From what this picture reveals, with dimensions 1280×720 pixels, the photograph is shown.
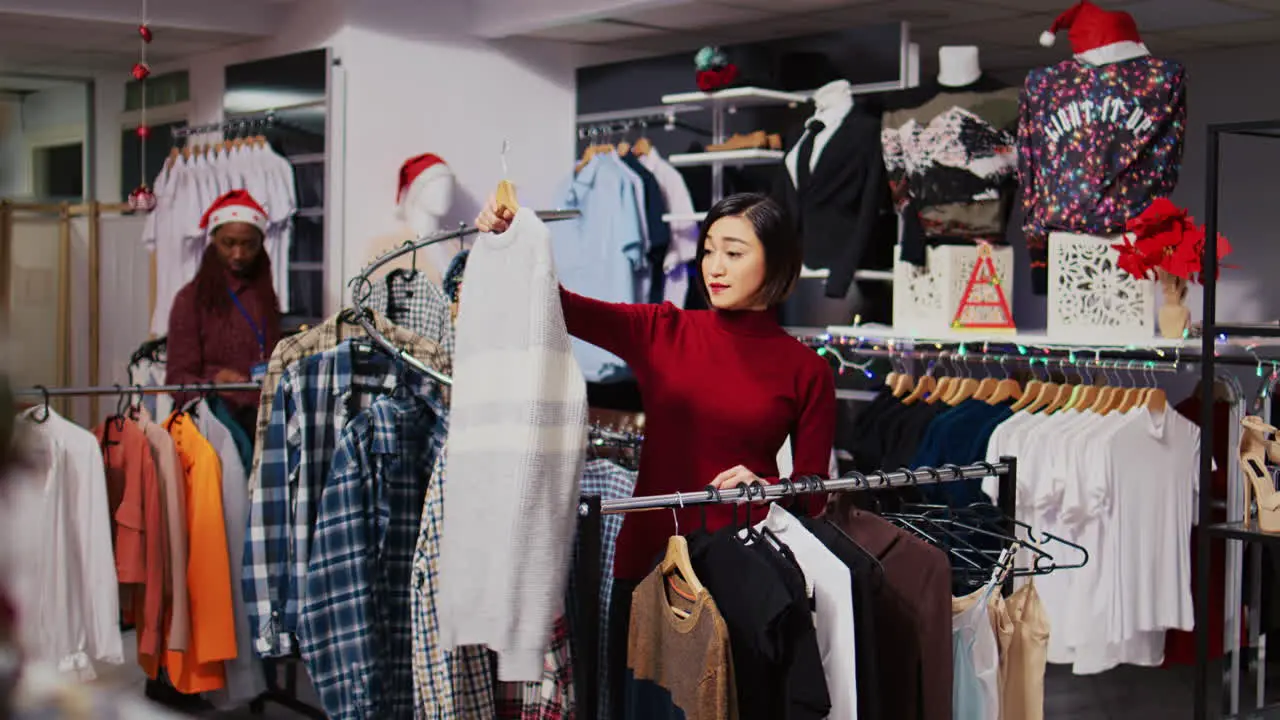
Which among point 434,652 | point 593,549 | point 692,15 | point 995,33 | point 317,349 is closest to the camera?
point 593,549

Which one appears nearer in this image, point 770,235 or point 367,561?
point 770,235

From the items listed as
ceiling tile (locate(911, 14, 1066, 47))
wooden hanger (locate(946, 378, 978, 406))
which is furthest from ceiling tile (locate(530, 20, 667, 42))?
wooden hanger (locate(946, 378, 978, 406))

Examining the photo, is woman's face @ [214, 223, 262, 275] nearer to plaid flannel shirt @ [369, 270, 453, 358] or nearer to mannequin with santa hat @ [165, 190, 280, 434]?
mannequin with santa hat @ [165, 190, 280, 434]

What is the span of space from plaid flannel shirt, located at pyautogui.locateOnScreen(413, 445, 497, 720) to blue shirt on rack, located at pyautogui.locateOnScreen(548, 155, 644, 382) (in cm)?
318

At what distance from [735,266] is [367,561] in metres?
1.24

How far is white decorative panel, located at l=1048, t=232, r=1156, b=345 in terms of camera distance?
450cm

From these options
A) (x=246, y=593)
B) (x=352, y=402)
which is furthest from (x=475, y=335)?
(x=246, y=593)

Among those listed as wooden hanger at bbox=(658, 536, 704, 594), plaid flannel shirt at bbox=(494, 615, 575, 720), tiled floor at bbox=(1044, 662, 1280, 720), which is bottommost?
tiled floor at bbox=(1044, 662, 1280, 720)

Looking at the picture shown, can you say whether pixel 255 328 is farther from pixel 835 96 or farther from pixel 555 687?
pixel 555 687

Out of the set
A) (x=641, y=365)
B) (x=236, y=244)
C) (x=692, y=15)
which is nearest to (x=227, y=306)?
(x=236, y=244)

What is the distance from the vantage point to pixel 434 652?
3012 millimetres

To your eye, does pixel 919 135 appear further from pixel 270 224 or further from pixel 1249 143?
pixel 270 224

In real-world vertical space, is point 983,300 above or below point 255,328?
above

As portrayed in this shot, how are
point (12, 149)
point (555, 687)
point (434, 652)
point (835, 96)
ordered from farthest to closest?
point (835, 96) < point (434, 652) < point (555, 687) < point (12, 149)
